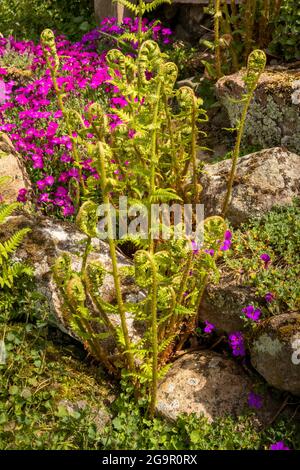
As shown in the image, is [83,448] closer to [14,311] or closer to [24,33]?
[14,311]

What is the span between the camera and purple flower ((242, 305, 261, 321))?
142 inches

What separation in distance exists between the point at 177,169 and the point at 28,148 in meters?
1.73

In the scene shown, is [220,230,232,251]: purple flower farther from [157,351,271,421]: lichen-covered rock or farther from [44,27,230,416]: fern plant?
[157,351,271,421]: lichen-covered rock

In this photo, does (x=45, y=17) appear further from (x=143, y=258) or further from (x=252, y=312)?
(x=143, y=258)

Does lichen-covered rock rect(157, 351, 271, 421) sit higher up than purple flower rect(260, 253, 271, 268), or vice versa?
purple flower rect(260, 253, 271, 268)

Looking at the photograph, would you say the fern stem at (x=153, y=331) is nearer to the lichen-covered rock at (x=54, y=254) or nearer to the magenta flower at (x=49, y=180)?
the lichen-covered rock at (x=54, y=254)

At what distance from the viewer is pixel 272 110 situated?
16.9ft

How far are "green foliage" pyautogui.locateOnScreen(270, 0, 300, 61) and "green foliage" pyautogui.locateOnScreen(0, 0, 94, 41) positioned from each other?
3.77m

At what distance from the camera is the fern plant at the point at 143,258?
2.99 metres

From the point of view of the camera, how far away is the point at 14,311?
393 cm

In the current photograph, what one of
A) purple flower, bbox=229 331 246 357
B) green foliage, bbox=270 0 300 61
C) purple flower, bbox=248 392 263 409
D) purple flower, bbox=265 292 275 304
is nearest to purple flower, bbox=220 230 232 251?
purple flower, bbox=265 292 275 304

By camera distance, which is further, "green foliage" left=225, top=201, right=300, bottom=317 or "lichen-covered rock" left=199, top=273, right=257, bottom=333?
"lichen-covered rock" left=199, top=273, right=257, bottom=333

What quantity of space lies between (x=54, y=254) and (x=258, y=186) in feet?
5.23

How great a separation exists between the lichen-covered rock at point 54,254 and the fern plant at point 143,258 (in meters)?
0.12
